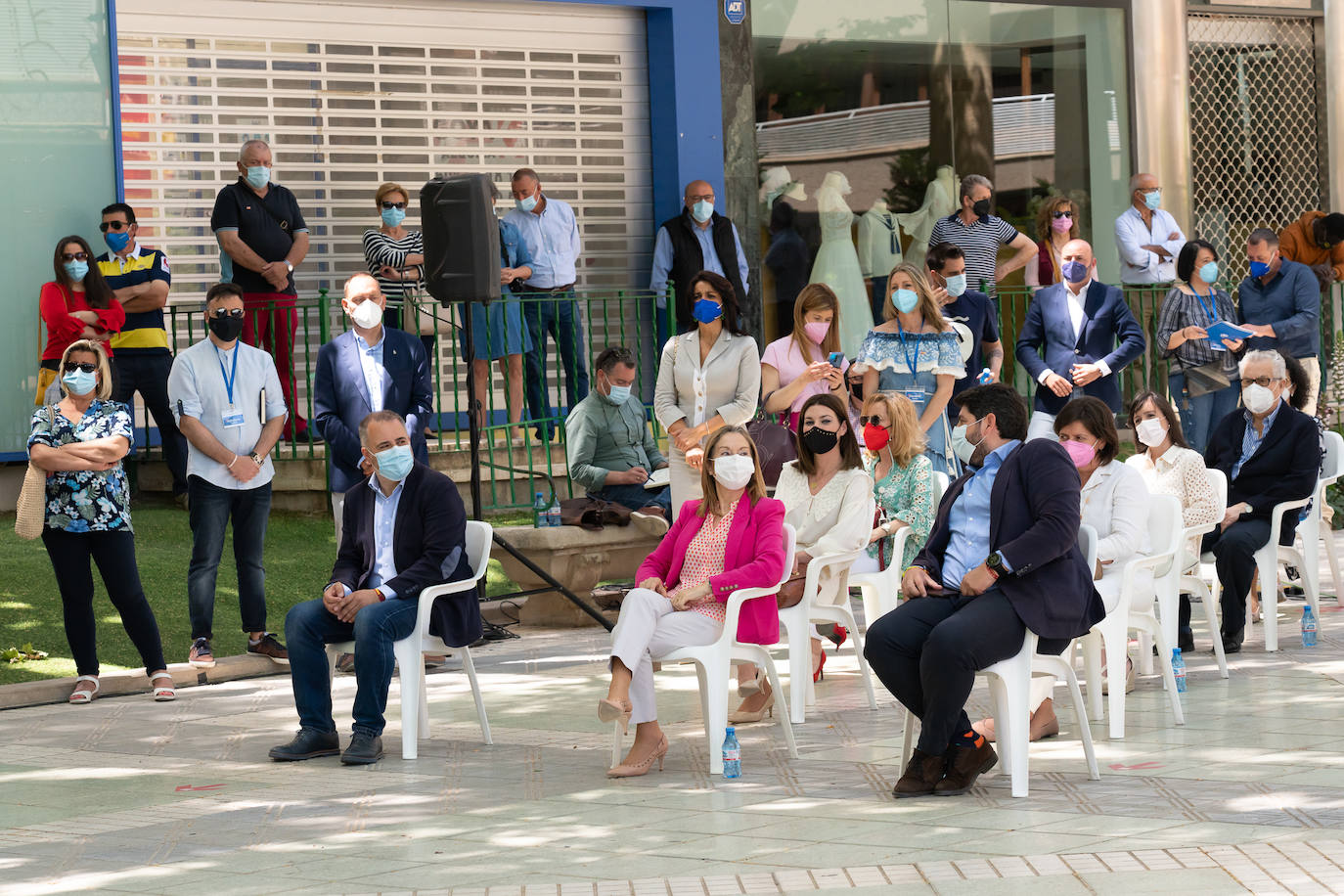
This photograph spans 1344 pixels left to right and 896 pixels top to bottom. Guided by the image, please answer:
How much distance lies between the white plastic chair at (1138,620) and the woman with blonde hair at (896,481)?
3.62ft

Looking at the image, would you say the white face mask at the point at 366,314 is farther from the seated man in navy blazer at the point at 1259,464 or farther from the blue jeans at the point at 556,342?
the seated man in navy blazer at the point at 1259,464

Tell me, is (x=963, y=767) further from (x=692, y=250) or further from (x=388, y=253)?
(x=692, y=250)

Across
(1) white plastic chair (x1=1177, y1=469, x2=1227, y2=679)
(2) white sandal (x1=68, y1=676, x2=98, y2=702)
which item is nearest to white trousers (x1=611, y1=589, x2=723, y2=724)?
(1) white plastic chair (x1=1177, y1=469, x2=1227, y2=679)

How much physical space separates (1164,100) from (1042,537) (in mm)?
12926

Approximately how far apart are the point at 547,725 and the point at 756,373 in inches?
110

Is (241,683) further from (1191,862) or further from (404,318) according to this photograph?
(1191,862)

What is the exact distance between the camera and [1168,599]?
859 cm

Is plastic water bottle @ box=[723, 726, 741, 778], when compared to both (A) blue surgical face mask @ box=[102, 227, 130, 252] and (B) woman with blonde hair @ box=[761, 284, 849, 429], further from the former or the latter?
(A) blue surgical face mask @ box=[102, 227, 130, 252]

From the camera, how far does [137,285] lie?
12484 mm

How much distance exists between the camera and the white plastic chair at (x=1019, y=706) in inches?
255

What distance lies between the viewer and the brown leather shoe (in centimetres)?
653

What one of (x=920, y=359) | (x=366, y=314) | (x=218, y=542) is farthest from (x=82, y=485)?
(x=920, y=359)

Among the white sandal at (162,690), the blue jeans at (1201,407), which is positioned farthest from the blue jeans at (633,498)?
the blue jeans at (1201,407)

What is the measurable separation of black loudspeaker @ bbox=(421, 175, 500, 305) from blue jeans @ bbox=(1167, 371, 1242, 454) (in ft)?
16.5
